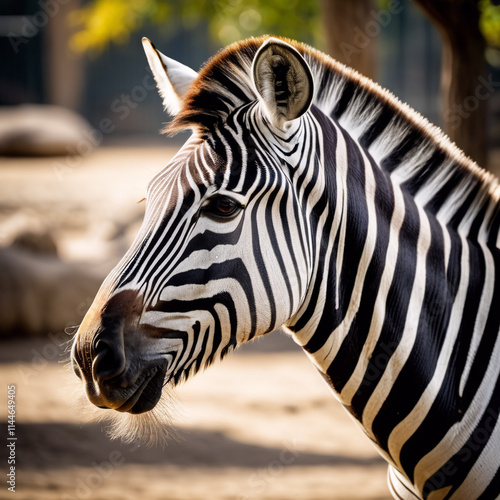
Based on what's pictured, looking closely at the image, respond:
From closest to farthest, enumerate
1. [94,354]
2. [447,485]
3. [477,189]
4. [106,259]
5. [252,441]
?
[94,354] → [447,485] → [477,189] → [252,441] → [106,259]

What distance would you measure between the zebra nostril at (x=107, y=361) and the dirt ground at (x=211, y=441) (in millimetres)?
351

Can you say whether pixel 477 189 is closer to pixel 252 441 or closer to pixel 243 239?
pixel 243 239

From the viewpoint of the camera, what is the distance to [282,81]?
5.77 ft

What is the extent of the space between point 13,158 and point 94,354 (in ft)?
58.0

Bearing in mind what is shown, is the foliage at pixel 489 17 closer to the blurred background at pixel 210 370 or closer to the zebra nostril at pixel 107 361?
the blurred background at pixel 210 370

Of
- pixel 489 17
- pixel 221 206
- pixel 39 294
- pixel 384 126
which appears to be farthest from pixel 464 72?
pixel 39 294

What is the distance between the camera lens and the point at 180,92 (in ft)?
7.16

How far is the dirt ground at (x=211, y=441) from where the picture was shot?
13.7 feet

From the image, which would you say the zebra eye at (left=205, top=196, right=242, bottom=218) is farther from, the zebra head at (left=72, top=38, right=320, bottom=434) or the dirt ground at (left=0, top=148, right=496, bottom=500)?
the dirt ground at (left=0, top=148, right=496, bottom=500)

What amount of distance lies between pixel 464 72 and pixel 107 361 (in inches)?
137

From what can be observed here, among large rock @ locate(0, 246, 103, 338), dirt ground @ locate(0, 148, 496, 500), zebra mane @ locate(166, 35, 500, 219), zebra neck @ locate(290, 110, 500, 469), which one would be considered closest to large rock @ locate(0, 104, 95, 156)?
dirt ground @ locate(0, 148, 496, 500)

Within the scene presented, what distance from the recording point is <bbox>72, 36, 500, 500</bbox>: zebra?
5.73 ft

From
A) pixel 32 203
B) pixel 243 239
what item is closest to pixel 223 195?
pixel 243 239

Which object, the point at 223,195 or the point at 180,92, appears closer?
the point at 223,195
